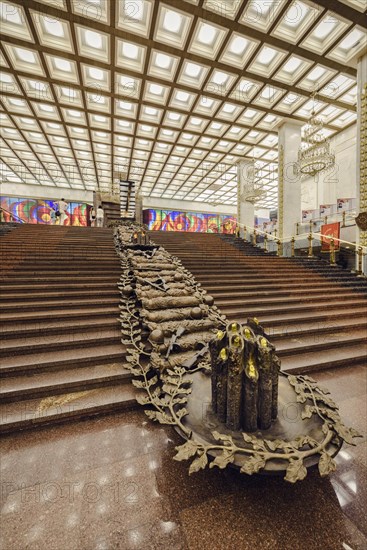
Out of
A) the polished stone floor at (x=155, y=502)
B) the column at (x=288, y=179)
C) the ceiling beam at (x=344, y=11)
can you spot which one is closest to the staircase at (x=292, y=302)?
the polished stone floor at (x=155, y=502)

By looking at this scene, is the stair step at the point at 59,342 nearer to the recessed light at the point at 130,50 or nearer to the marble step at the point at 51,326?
the marble step at the point at 51,326

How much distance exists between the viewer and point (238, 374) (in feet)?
4.53

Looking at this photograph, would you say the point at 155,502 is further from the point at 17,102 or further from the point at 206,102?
the point at 17,102

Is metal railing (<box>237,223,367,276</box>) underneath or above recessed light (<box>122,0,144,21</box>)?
underneath

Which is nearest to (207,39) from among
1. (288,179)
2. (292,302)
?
(288,179)

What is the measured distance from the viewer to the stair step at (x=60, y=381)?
2.13 metres

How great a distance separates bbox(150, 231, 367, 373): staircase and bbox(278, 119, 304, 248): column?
360 centimetres

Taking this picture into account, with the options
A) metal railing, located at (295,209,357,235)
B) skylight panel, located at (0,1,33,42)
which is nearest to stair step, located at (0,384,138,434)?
skylight panel, located at (0,1,33,42)

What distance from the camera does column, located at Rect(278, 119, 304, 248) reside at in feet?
32.8

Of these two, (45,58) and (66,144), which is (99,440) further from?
(66,144)

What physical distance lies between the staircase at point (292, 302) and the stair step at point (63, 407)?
1922 millimetres

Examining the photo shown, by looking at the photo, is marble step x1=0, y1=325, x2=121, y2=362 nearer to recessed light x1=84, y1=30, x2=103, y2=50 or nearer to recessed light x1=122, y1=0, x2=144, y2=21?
recessed light x1=122, y1=0, x2=144, y2=21

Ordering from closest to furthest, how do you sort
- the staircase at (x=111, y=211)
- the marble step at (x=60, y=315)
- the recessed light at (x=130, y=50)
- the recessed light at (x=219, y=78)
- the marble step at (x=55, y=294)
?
1. the marble step at (x=60, y=315)
2. the marble step at (x=55, y=294)
3. the recessed light at (x=130, y=50)
4. the recessed light at (x=219, y=78)
5. the staircase at (x=111, y=211)

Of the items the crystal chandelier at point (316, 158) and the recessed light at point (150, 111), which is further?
the recessed light at point (150, 111)
